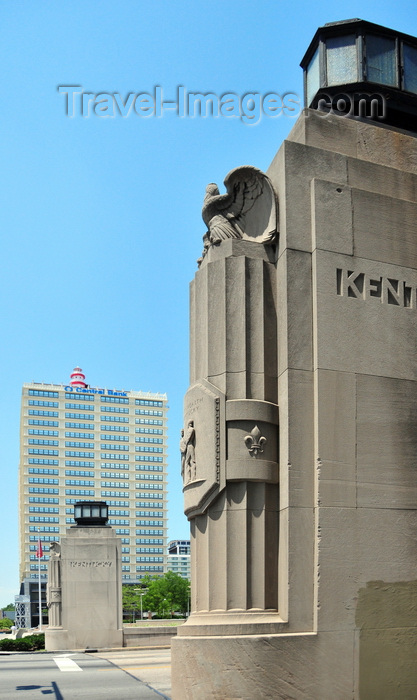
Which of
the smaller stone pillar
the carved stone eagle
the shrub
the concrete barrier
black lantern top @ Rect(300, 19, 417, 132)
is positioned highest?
black lantern top @ Rect(300, 19, 417, 132)

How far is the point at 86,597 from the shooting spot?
40219 millimetres

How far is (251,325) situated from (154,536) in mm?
170734

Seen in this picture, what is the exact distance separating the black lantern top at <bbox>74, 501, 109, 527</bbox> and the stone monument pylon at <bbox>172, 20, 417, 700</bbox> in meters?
32.1

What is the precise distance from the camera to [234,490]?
11438mm

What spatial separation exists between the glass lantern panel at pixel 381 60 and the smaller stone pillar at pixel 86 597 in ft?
105

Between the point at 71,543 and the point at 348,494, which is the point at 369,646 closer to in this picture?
the point at 348,494

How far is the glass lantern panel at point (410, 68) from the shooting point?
14448mm

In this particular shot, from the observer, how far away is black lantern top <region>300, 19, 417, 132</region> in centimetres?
1408

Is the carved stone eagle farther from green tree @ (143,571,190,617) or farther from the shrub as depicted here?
green tree @ (143,571,190,617)

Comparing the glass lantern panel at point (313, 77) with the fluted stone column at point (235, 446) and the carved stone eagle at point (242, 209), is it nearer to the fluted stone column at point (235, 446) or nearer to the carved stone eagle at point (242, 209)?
the carved stone eagle at point (242, 209)

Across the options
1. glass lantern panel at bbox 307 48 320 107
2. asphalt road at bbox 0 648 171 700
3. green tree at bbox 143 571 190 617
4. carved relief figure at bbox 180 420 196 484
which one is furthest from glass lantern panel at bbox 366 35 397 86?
green tree at bbox 143 571 190 617

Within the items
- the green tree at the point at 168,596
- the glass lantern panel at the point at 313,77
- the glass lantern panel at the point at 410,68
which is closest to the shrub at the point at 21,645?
the glass lantern panel at the point at 313,77

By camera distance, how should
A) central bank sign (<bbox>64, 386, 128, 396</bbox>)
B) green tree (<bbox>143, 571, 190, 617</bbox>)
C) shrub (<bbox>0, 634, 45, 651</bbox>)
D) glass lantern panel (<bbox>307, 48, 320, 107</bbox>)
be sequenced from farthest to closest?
central bank sign (<bbox>64, 386, 128, 396</bbox>) → green tree (<bbox>143, 571, 190, 617</bbox>) → shrub (<bbox>0, 634, 45, 651</bbox>) → glass lantern panel (<bbox>307, 48, 320, 107</bbox>)

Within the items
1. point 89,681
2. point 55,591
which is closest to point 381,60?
point 89,681
